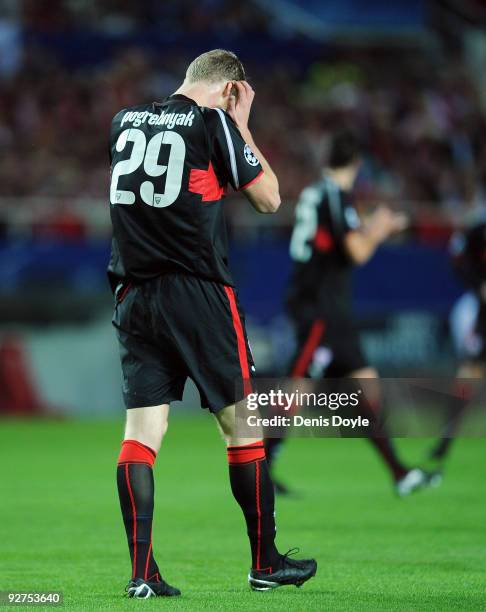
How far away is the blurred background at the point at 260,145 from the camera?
1706 cm

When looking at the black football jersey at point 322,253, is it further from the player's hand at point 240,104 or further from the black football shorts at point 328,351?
the player's hand at point 240,104

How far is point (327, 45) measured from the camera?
23109 mm

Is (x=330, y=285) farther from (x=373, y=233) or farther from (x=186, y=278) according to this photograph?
(x=186, y=278)

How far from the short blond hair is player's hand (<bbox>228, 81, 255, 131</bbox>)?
5 centimetres

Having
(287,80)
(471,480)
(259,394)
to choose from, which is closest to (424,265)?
(287,80)

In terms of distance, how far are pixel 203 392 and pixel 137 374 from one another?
0.29m

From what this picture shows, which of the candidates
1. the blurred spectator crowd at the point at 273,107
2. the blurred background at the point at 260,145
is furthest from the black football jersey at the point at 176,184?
the blurred spectator crowd at the point at 273,107

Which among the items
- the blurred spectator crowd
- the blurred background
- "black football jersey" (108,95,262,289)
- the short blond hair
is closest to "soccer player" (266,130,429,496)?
the short blond hair

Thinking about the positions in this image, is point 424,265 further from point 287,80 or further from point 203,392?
point 203,392

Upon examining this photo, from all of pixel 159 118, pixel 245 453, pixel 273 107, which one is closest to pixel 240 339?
pixel 245 453

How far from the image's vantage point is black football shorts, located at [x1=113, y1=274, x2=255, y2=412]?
18.4ft

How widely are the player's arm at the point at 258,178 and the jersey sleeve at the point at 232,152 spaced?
30 mm

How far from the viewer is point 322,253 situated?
9828 millimetres

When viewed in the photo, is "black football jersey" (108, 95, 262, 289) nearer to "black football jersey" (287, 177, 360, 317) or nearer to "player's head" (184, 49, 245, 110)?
"player's head" (184, 49, 245, 110)
